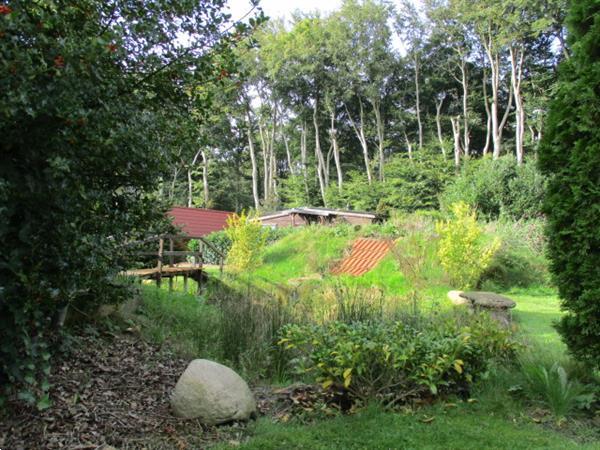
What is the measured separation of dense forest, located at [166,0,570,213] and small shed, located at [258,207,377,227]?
2380 mm

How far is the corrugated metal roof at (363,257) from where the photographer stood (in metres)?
14.3

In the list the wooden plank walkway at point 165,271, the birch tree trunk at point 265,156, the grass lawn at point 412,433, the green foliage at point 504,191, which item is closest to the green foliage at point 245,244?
the wooden plank walkway at point 165,271

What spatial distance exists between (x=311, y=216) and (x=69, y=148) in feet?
84.6

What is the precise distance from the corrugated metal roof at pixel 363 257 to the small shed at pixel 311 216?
9312mm

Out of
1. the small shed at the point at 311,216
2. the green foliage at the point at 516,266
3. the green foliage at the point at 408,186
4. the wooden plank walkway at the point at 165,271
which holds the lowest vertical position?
the green foliage at the point at 516,266

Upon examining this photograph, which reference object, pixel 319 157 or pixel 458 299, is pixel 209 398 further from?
pixel 319 157

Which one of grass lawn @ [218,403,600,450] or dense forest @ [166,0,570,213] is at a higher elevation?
dense forest @ [166,0,570,213]

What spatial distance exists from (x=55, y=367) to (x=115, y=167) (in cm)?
165

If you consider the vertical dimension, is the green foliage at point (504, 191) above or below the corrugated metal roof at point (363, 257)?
above

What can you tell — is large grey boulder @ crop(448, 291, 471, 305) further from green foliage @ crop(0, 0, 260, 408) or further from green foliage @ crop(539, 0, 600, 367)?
green foliage @ crop(0, 0, 260, 408)

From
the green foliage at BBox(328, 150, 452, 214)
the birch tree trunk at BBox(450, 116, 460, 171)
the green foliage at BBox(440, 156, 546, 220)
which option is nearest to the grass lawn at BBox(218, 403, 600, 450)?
the green foliage at BBox(440, 156, 546, 220)

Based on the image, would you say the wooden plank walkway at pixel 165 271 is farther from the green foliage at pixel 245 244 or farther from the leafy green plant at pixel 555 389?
the leafy green plant at pixel 555 389

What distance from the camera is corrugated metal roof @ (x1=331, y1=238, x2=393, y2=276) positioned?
47.0 feet

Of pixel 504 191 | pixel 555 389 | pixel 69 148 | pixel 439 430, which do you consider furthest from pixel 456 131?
pixel 69 148
